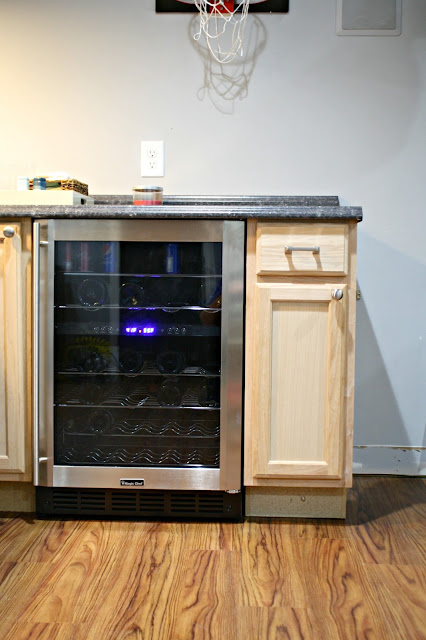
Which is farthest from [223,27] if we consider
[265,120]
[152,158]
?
[152,158]

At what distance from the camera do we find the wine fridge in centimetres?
213

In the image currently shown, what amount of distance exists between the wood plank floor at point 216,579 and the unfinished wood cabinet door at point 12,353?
23 cm

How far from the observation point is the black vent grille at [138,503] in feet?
7.13

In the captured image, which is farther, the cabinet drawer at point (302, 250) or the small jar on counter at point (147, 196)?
the small jar on counter at point (147, 196)

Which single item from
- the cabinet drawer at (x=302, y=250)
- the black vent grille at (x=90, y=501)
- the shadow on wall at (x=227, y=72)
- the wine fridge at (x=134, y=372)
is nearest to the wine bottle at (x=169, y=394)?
the wine fridge at (x=134, y=372)

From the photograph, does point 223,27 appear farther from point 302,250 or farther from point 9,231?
point 9,231

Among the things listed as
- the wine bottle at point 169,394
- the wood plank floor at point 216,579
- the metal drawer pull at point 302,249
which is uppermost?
the metal drawer pull at point 302,249

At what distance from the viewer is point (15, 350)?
216 cm

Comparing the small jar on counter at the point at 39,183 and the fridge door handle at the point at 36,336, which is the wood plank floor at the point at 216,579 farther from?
the small jar on counter at the point at 39,183

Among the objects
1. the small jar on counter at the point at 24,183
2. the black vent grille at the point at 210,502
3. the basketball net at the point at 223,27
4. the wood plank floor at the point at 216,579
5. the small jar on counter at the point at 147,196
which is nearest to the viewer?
the wood plank floor at the point at 216,579

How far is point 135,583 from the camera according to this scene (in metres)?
1.72

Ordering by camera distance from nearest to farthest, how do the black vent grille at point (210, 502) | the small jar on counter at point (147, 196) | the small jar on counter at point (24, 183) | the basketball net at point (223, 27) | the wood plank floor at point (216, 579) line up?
the wood plank floor at point (216, 579), the black vent grille at point (210, 502), the small jar on counter at point (147, 196), the small jar on counter at point (24, 183), the basketball net at point (223, 27)

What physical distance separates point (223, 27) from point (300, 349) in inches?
55.5

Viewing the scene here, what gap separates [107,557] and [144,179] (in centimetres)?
151
